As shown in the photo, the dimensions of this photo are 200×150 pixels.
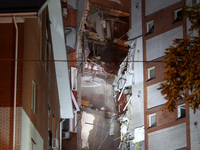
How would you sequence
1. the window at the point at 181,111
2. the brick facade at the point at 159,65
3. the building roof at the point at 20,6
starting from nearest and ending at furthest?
the building roof at the point at 20,6, the window at the point at 181,111, the brick facade at the point at 159,65

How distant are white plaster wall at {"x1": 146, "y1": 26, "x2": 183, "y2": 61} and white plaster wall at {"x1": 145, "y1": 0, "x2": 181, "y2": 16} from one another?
6.70ft

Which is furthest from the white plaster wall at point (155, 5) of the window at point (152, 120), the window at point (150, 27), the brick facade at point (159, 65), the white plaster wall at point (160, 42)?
the window at point (152, 120)

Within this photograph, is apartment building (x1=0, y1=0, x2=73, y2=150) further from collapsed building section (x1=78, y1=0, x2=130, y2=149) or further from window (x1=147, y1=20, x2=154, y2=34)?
collapsed building section (x1=78, y1=0, x2=130, y2=149)

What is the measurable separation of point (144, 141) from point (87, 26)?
22020mm

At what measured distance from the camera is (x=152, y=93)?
127ft

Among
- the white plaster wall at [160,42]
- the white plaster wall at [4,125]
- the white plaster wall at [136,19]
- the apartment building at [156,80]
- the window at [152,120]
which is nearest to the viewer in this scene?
the white plaster wall at [4,125]

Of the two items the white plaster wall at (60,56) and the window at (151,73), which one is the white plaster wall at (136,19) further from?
the white plaster wall at (60,56)

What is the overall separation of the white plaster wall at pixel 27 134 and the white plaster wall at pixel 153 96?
15178 mm

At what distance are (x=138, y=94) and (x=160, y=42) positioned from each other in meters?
4.53

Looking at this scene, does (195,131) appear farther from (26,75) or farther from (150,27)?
(26,75)

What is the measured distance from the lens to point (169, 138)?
3622cm

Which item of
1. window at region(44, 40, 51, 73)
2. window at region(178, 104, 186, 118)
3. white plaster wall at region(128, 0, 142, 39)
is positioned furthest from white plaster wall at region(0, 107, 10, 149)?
white plaster wall at region(128, 0, 142, 39)

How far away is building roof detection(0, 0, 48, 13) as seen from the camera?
19562 millimetres

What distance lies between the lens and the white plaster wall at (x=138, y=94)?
1576 inches
